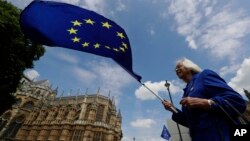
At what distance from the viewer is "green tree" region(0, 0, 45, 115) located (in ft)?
41.9

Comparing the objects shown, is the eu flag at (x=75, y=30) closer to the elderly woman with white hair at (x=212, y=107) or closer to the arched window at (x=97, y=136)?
the elderly woman with white hair at (x=212, y=107)

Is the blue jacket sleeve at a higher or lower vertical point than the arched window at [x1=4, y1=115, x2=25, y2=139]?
lower

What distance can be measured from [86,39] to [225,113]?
11.8 ft

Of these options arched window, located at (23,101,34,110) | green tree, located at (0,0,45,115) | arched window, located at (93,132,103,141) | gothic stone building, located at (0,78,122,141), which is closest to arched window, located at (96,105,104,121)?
gothic stone building, located at (0,78,122,141)

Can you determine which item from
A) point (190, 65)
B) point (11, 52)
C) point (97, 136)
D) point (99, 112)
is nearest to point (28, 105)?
point (99, 112)

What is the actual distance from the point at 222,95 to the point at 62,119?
4568 centimetres

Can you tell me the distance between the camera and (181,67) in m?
2.87

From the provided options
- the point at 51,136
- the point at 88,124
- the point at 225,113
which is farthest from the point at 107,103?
the point at 225,113

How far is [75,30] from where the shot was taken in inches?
188

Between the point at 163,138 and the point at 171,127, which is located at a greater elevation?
the point at 163,138

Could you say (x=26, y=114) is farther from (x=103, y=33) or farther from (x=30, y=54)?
(x=103, y=33)

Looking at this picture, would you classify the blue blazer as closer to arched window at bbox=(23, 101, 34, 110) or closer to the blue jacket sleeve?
the blue jacket sleeve

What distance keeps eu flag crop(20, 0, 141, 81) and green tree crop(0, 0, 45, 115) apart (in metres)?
9.29

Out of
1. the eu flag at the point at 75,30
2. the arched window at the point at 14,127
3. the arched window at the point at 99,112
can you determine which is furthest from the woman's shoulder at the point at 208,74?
the arched window at the point at 14,127
